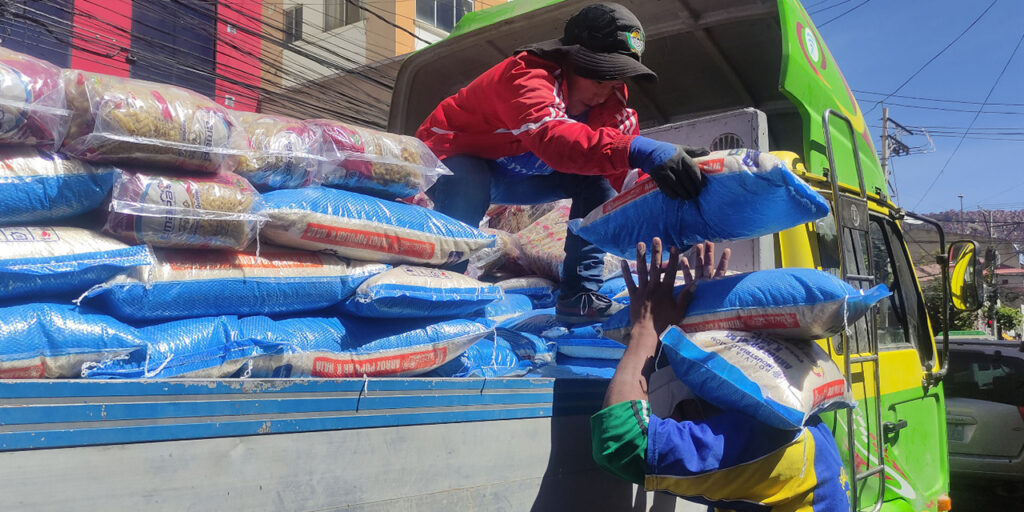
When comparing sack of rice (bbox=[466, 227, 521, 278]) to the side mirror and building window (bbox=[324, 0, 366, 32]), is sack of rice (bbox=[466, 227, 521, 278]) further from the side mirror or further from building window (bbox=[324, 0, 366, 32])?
building window (bbox=[324, 0, 366, 32])

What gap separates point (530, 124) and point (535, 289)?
109 centimetres

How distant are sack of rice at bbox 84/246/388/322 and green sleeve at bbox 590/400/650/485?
0.84 m

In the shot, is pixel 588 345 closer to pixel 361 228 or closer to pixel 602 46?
pixel 361 228

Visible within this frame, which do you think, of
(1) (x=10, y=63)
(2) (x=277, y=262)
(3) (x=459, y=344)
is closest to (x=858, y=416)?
(3) (x=459, y=344)

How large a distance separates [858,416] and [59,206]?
260 centimetres

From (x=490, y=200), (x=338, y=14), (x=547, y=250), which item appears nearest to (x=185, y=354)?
(x=490, y=200)

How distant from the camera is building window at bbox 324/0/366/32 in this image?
20.0 meters

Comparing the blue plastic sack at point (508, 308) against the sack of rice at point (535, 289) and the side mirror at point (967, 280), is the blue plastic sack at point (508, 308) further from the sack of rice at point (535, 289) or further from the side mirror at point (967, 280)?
the side mirror at point (967, 280)

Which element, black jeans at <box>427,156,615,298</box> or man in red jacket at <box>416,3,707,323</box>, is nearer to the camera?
man in red jacket at <box>416,3,707,323</box>

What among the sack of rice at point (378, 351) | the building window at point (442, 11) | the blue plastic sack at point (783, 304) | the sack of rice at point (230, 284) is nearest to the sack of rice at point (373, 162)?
the sack of rice at point (230, 284)

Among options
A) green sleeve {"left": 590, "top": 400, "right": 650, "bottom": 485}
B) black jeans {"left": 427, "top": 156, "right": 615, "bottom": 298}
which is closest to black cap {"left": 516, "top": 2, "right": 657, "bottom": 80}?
black jeans {"left": 427, "top": 156, "right": 615, "bottom": 298}

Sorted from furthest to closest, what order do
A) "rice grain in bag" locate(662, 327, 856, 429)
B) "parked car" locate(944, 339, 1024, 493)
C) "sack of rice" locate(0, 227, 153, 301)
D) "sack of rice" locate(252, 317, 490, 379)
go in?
"parked car" locate(944, 339, 1024, 493), "sack of rice" locate(252, 317, 490, 379), "rice grain in bag" locate(662, 327, 856, 429), "sack of rice" locate(0, 227, 153, 301)

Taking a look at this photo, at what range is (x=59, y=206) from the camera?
1.73 meters

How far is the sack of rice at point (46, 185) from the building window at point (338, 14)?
63.0ft
